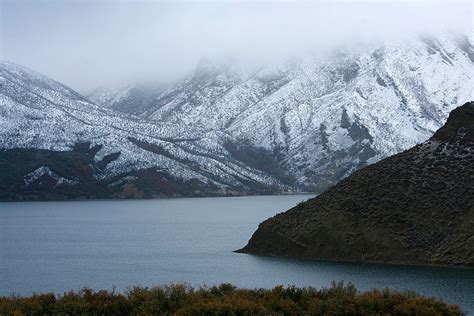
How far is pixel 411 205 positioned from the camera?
270 feet

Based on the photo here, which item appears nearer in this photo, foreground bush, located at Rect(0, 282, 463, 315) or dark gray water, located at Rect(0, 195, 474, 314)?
foreground bush, located at Rect(0, 282, 463, 315)

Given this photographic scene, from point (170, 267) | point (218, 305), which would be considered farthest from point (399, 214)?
point (218, 305)

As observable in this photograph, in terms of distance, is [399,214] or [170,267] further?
[399,214]

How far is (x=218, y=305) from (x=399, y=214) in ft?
170

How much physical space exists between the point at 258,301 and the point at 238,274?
3227 centimetres

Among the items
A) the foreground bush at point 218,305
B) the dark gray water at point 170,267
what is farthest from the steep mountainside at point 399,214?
the foreground bush at point 218,305

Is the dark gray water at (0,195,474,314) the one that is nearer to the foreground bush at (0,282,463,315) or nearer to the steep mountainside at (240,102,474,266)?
the steep mountainside at (240,102,474,266)

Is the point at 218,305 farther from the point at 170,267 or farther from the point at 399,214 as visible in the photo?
the point at 399,214

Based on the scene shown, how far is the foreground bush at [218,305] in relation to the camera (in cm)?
3344

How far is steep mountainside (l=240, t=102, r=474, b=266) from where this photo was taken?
75.5 metres

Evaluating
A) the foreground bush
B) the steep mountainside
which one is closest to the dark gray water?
the steep mountainside

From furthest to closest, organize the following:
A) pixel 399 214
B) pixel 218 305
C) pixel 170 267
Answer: pixel 399 214 → pixel 170 267 → pixel 218 305

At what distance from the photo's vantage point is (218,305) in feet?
109

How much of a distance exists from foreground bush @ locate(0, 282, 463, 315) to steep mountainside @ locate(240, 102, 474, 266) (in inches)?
1500
